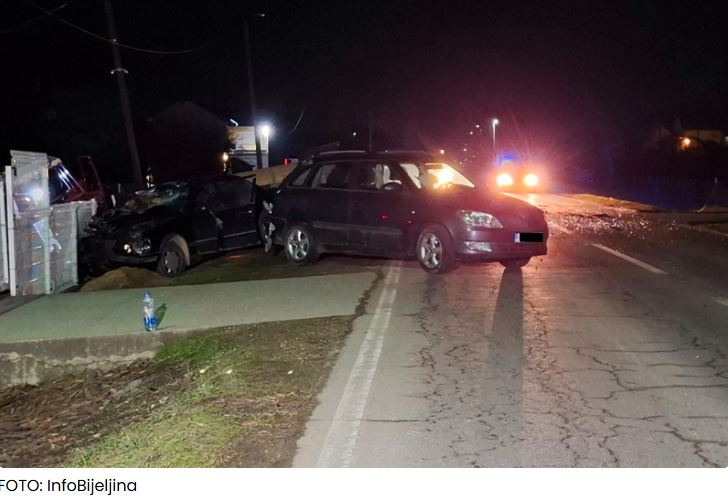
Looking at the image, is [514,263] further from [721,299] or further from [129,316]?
[129,316]

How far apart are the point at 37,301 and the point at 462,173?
6.74 m

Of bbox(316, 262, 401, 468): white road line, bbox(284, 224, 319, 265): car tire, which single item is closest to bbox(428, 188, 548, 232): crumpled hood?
bbox(316, 262, 401, 468): white road line

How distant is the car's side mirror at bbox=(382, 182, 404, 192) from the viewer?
34.9 ft

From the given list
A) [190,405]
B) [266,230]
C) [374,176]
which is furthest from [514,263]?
[190,405]

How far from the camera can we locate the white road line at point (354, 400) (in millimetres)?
4391

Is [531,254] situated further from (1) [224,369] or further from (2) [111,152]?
(2) [111,152]

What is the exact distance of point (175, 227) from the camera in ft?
40.7

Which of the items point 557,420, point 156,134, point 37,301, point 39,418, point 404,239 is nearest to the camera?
point 557,420

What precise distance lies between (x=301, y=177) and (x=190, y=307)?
422 cm

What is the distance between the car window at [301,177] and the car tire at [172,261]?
7.63ft

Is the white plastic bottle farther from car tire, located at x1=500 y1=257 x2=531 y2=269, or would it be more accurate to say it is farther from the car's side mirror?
car tire, located at x1=500 y1=257 x2=531 y2=269

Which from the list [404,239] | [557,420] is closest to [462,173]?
[404,239]

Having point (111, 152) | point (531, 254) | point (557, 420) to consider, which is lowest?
point (557, 420)

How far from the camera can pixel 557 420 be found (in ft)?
16.0
